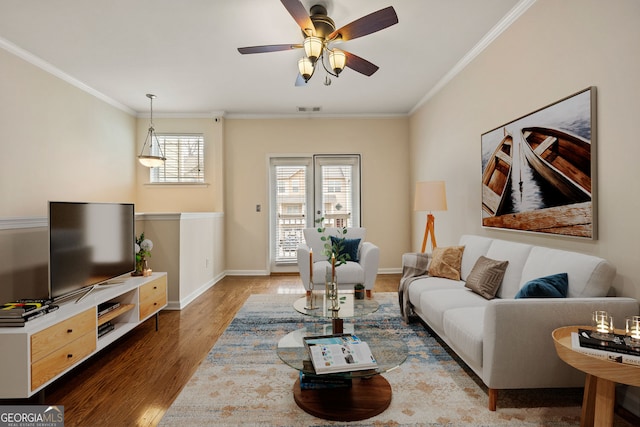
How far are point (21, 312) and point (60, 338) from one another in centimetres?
27

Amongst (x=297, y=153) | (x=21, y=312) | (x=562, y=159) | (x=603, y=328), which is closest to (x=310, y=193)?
(x=297, y=153)

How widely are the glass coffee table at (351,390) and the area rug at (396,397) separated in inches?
1.7

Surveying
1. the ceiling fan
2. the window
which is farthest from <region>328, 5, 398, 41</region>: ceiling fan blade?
the window

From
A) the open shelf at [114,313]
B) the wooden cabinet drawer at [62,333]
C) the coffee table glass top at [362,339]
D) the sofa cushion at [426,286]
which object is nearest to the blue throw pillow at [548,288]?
the coffee table glass top at [362,339]

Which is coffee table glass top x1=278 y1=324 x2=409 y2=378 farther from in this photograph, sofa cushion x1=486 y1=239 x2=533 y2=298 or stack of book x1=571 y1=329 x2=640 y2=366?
sofa cushion x1=486 y1=239 x2=533 y2=298

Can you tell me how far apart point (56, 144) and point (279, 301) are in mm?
3141

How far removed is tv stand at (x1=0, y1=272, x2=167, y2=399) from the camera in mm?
1771

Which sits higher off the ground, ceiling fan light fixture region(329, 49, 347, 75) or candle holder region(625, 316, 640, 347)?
ceiling fan light fixture region(329, 49, 347, 75)

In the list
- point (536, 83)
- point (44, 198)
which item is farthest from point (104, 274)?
point (536, 83)

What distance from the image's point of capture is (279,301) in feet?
13.4

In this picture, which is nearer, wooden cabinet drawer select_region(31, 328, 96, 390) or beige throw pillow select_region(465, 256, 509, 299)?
wooden cabinet drawer select_region(31, 328, 96, 390)

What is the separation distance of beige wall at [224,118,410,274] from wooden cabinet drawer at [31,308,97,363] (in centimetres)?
338

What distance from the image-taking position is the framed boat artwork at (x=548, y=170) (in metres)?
2.08

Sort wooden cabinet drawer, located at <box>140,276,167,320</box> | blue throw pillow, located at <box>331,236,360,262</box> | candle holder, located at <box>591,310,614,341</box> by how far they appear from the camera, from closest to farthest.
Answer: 1. candle holder, located at <box>591,310,614,341</box>
2. wooden cabinet drawer, located at <box>140,276,167,320</box>
3. blue throw pillow, located at <box>331,236,360,262</box>
